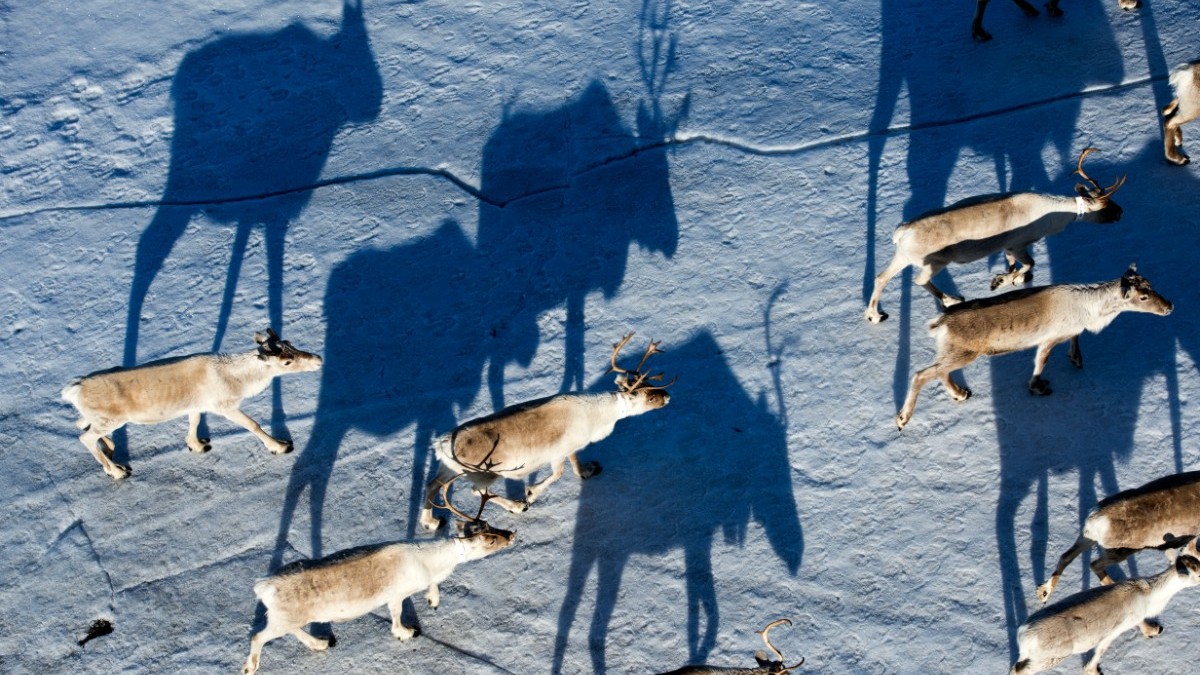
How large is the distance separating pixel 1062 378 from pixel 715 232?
9.58 feet

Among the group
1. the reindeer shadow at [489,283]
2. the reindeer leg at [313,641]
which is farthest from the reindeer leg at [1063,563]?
the reindeer leg at [313,641]

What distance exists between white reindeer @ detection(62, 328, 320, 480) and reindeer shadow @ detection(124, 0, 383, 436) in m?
1.09

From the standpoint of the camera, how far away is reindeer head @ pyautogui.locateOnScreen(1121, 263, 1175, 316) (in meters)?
7.89

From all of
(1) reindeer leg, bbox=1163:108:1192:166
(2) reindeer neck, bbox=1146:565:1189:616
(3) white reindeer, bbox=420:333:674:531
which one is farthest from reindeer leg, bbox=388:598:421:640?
(1) reindeer leg, bbox=1163:108:1192:166

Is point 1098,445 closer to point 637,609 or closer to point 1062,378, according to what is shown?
point 1062,378

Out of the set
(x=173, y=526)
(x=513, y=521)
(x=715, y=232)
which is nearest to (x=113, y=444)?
(x=173, y=526)

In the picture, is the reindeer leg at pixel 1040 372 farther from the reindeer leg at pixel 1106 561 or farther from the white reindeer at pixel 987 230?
the reindeer leg at pixel 1106 561

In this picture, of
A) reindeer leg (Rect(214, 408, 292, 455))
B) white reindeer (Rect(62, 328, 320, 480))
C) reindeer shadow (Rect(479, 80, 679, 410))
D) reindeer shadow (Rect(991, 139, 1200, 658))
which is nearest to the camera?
reindeer shadow (Rect(991, 139, 1200, 658))

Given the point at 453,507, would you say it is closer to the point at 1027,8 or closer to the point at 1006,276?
the point at 1006,276

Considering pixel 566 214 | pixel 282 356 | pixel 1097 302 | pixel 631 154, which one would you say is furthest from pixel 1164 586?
pixel 282 356

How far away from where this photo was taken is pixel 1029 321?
7.70 meters

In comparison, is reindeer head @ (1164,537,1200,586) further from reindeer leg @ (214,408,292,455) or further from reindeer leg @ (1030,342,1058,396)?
reindeer leg @ (214,408,292,455)

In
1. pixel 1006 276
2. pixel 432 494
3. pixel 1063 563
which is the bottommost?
pixel 1063 563

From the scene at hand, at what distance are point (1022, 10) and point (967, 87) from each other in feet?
4.12
